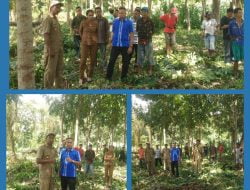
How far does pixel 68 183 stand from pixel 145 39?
288cm

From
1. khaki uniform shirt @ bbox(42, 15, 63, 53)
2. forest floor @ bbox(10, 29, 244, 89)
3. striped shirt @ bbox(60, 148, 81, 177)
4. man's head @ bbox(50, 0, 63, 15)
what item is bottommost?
striped shirt @ bbox(60, 148, 81, 177)

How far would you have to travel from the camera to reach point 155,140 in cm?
654

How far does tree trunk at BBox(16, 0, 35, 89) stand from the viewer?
18.3 feet

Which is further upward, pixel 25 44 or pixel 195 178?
pixel 25 44

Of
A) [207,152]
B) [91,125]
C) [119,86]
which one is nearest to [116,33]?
[119,86]

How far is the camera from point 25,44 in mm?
5777

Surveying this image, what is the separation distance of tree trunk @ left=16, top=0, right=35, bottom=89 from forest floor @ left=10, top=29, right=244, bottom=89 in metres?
0.91

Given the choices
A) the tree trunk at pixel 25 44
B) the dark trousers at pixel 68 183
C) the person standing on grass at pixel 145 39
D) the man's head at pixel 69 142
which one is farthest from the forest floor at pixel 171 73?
the dark trousers at pixel 68 183

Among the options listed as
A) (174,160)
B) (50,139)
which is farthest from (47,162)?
(174,160)

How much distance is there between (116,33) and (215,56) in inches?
99.2

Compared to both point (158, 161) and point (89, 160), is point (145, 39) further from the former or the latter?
point (89, 160)

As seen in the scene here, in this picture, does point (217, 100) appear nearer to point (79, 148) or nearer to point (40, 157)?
point (79, 148)

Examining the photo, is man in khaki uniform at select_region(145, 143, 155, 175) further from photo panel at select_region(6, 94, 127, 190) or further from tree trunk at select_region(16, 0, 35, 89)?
tree trunk at select_region(16, 0, 35, 89)

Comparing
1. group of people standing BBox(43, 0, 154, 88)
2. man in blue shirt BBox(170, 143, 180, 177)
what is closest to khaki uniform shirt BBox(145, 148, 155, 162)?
man in blue shirt BBox(170, 143, 180, 177)
